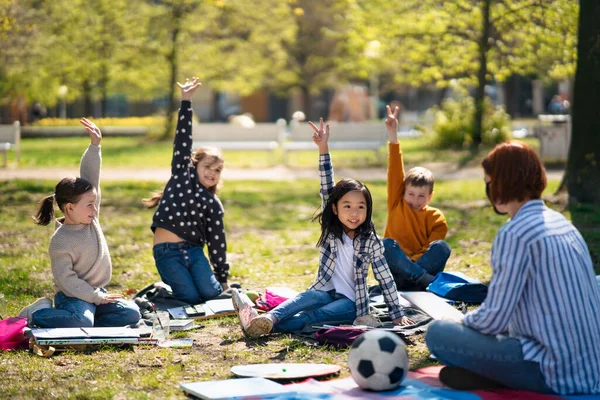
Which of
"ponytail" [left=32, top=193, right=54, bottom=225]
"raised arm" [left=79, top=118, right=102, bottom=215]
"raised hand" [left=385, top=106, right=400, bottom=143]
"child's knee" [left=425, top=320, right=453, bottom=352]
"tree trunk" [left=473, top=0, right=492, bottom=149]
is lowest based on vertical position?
"child's knee" [left=425, top=320, right=453, bottom=352]

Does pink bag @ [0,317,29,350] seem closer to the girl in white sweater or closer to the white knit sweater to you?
the girl in white sweater

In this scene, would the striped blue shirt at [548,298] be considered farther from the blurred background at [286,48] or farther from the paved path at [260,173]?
the paved path at [260,173]

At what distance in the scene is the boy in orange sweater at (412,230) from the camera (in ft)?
23.1

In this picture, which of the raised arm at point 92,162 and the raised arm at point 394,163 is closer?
the raised arm at point 92,162

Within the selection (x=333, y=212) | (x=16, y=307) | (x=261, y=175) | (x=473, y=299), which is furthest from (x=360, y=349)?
(x=261, y=175)

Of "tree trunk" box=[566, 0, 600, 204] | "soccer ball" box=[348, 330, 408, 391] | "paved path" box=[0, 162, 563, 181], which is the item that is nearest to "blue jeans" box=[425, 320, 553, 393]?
"soccer ball" box=[348, 330, 408, 391]

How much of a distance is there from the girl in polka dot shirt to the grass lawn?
682 mm

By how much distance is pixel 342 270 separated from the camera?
20.3 ft

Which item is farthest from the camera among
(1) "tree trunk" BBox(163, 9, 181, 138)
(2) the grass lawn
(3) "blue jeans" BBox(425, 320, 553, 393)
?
(1) "tree trunk" BBox(163, 9, 181, 138)

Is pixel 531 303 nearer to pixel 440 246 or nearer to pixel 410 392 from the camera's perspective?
pixel 410 392

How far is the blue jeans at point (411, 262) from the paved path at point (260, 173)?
10036mm

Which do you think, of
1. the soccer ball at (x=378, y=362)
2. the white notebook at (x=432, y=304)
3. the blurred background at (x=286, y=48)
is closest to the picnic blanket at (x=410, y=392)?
the soccer ball at (x=378, y=362)

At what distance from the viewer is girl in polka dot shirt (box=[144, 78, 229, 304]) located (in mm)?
7117

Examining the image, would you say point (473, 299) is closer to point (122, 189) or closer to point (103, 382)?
point (103, 382)
